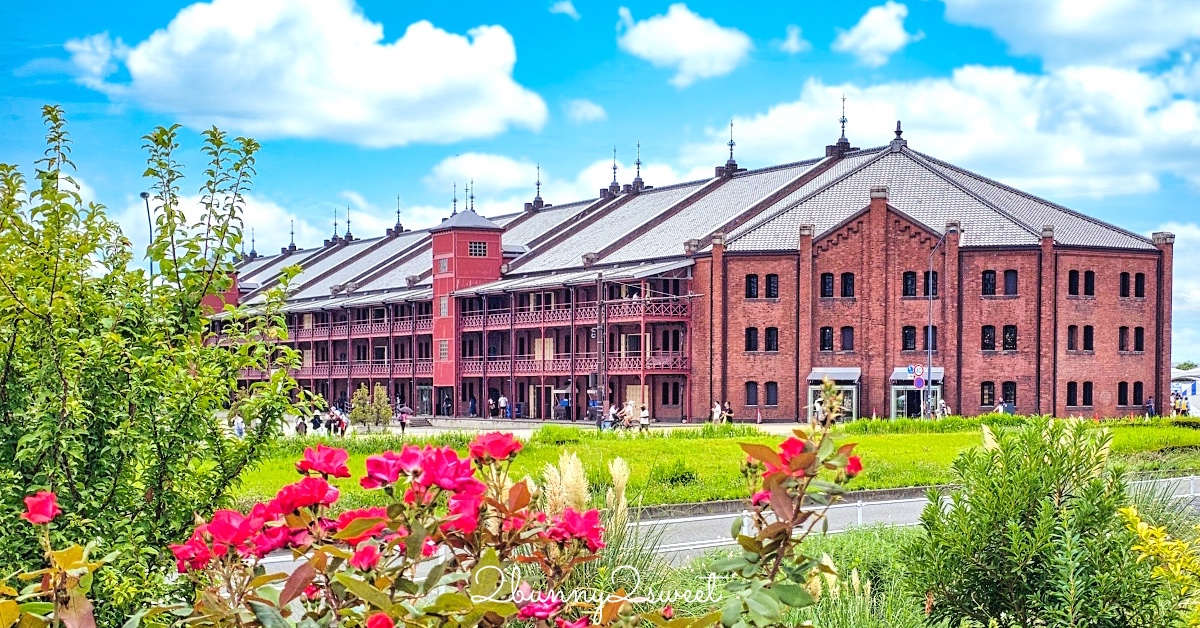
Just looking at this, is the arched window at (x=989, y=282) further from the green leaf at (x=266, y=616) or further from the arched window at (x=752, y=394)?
the green leaf at (x=266, y=616)

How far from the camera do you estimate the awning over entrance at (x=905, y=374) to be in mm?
52125

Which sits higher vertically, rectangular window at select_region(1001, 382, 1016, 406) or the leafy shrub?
the leafy shrub

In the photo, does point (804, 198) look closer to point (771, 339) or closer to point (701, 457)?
point (771, 339)

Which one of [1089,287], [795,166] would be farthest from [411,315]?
[1089,287]

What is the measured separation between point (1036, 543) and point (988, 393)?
47.7 meters

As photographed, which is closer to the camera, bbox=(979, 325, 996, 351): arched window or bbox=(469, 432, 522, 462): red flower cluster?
bbox=(469, 432, 522, 462): red flower cluster

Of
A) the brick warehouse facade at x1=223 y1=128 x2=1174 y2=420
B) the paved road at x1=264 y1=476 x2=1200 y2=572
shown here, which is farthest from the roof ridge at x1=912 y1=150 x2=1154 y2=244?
the paved road at x1=264 y1=476 x2=1200 y2=572

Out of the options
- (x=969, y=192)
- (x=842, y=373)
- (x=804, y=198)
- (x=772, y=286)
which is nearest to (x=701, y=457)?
(x=842, y=373)

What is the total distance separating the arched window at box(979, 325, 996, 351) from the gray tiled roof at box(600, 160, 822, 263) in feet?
41.7

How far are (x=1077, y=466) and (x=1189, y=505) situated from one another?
240 inches

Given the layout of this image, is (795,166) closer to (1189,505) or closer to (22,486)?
(1189,505)

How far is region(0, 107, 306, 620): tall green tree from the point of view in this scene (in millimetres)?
6035

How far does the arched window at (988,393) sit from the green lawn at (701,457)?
54.9 feet

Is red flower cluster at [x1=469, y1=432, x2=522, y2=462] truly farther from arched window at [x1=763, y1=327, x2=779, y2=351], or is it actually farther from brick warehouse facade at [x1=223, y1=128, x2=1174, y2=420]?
arched window at [x1=763, y1=327, x2=779, y2=351]
